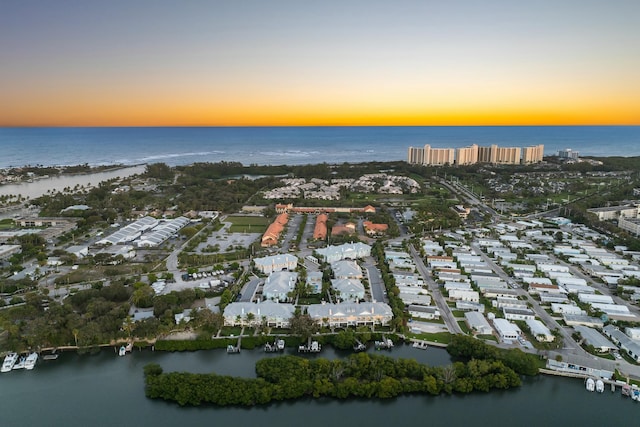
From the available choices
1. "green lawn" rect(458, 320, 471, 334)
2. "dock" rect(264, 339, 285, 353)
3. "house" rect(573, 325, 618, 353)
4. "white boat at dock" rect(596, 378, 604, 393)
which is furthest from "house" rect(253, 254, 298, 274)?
"white boat at dock" rect(596, 378, 604, 393)

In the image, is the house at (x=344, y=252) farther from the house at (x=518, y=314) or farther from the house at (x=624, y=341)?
the house at (x=624, y=341)

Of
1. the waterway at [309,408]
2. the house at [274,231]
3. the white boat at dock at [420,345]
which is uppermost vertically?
the house at [274,231]

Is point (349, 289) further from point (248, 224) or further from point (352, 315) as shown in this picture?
point (248, 224)

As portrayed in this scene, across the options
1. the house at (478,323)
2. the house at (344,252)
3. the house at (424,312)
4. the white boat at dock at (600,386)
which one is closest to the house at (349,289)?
the house at (424,312)

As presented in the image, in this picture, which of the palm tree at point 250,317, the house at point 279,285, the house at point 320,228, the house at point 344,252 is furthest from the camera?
the house at point 320,228

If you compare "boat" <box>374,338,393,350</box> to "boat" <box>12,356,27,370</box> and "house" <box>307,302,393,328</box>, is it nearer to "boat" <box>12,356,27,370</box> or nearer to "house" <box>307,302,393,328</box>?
"house" <box>307,302,393,328</box>

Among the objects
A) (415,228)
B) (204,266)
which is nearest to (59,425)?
(204,266)

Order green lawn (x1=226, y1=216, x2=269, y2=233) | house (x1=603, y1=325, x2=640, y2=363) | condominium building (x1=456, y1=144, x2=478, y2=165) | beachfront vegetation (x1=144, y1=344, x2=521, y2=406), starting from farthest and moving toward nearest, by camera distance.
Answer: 1. condominium building (x1=456, y1=144, x2=478, y2=165)
2. green lawn (x1=226, y1=216, x2=269, y2=233)
3. house (x1=603, y1=325, x2=640, y2=363)
4. beachfront vegetation (x1=144, y1=344, x2=521, y2=406)
